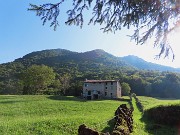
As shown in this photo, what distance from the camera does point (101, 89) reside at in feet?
297

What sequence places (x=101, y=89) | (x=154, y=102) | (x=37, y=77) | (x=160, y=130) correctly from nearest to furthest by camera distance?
(x=160, y=130), (x=154, y=102), (x=101, y=89), (x=37, y=77)

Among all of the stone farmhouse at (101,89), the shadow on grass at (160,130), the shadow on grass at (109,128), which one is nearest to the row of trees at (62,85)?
the stone farmhouse at (101,89)

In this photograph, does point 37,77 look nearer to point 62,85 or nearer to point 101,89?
point 62,85

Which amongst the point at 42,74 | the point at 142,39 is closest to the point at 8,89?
the point at 42,74

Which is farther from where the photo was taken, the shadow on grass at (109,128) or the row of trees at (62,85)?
the row of trees at (62,85)

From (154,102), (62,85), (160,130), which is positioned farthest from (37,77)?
(160,130)

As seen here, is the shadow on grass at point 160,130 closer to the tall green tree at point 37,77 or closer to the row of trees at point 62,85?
the row of trees at point 62,85

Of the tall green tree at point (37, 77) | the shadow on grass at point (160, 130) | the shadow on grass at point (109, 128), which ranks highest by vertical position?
the tall green tree at point (37, 77)

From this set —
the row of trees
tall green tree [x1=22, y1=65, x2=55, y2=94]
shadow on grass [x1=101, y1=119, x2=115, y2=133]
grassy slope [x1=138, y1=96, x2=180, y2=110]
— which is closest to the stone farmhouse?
the row of trees

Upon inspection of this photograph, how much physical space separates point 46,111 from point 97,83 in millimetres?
48144

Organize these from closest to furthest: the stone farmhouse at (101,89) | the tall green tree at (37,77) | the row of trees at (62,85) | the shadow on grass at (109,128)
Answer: the shadow on grass at (109,128), the stone farmhouse at (101,89), the tall green tree at (37,77), the row of trees at (62,85)

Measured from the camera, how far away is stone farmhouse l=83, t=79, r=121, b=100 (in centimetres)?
8746

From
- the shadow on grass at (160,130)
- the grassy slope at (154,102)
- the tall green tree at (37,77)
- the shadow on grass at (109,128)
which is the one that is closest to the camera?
the shadow on grass at (109,128)

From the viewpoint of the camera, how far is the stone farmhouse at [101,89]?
287 feet
